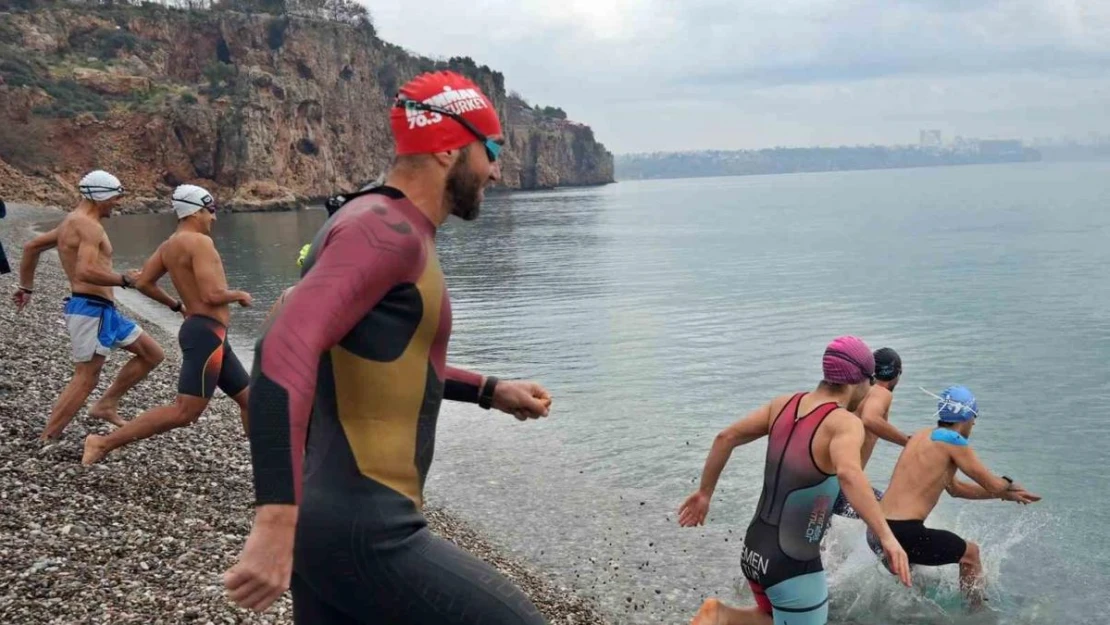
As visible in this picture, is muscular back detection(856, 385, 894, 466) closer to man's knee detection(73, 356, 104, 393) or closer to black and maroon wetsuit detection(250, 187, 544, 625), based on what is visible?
black and maroon wetsuit detection(250, 187, 544, 625)

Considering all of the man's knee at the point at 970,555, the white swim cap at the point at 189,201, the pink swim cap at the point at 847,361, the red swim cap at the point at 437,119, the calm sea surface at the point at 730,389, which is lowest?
the calm sea surface at the point at 730,389

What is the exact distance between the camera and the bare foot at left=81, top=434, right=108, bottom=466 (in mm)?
7914

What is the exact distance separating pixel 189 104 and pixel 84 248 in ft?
295

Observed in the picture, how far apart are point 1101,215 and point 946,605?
7309 centimetres

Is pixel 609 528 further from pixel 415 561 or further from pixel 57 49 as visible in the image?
pixel 57 49

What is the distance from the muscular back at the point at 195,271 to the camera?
786 cm

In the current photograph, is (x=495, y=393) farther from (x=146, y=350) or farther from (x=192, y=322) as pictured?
(x=146, y=350)

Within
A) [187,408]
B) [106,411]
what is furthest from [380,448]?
[106,411]

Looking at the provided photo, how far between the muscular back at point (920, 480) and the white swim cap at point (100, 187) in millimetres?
6988

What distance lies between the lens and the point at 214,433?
10844 millimetres

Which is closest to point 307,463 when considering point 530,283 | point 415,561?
point 415,561

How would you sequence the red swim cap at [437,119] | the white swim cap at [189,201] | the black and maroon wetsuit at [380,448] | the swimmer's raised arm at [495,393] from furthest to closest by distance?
the white swim cap at [189,201] → the swimmer's raised arm at [495,393] → the red swim cap at [437,119] → the black and maroon wetsuit at [380,448]

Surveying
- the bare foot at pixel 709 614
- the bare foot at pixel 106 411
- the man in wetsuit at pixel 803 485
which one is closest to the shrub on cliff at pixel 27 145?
the bare foot at pixel 106 411

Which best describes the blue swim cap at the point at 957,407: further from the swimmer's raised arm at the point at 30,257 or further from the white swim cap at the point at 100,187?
the swimmer's raised arm at the point at 30,257
